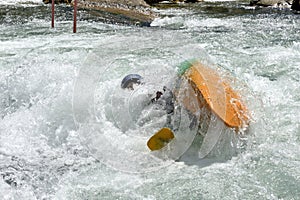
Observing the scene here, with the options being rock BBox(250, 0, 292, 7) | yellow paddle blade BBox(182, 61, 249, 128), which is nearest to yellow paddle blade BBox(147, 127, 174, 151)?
yellow paddle blade BBox(182, 61, 249, 128)

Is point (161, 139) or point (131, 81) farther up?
point (131, 81)

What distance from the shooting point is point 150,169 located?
3.75 m

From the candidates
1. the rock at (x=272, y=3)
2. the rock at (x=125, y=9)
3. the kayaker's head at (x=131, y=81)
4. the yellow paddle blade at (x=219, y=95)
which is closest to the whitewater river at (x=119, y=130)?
the kayaker's head at (x=131, y=81)

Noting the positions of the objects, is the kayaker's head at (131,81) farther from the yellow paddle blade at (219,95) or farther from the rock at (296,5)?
the rock at (296,5)

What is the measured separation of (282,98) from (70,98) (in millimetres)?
2892

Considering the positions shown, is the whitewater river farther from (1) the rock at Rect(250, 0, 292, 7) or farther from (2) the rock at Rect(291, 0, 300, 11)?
(1) the rock at Rect(250, 0, 292, 7)

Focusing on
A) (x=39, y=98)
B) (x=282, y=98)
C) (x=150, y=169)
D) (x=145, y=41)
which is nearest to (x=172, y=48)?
(x=145, y=41)

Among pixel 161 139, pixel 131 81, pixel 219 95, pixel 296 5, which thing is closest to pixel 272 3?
pixel 296 5

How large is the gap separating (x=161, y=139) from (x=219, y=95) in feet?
2.53

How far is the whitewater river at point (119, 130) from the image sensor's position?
11.2 feet

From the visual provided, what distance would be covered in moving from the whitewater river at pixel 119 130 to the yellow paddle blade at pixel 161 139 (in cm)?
14

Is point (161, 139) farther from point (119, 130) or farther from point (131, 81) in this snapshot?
point (131, 81)

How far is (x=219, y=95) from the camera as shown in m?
4.04

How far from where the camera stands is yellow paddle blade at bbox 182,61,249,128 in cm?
388
